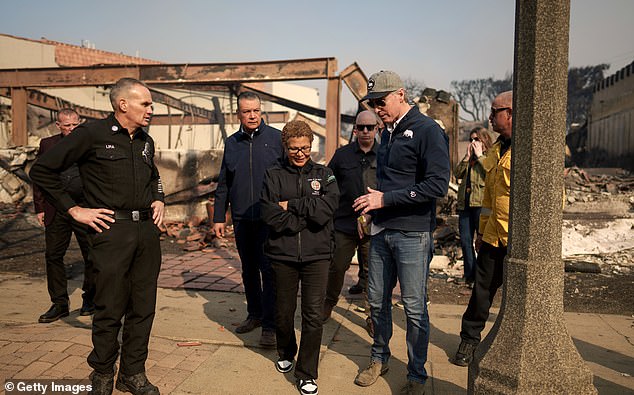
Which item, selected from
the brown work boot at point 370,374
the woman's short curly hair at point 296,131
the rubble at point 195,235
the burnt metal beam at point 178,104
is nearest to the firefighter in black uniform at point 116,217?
the woman's short curly hair at point 296,131

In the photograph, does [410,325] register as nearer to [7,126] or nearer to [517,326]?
[517,326]

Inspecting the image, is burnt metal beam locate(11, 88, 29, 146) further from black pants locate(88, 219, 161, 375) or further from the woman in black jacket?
the woman in black jacket

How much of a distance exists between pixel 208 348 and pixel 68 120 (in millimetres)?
2715

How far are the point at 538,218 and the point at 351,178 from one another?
2.56m

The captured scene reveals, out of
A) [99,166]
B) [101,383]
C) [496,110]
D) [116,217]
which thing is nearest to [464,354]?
[496,110]

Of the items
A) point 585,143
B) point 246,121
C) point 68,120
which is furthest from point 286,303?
point 585,143

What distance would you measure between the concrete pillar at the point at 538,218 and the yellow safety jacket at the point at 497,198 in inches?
→ 46.7

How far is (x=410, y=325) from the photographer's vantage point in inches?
127

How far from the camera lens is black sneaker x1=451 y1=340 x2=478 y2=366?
381 cm

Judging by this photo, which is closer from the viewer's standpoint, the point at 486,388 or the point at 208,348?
the point at 486,388

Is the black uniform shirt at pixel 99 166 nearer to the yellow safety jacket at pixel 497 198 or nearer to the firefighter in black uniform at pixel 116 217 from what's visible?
the firefighter in black uniform at pixel 116 217

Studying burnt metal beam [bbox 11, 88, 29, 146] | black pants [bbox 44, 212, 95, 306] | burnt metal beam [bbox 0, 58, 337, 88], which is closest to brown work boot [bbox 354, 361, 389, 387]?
black pants [bbox 44, 212, 95, 306]

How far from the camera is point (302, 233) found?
3381mm

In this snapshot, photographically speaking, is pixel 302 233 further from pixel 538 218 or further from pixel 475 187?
pixel 475 187
